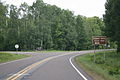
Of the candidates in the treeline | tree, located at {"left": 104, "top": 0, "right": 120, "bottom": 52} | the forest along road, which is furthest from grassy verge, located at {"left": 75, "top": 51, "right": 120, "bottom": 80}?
the treeline

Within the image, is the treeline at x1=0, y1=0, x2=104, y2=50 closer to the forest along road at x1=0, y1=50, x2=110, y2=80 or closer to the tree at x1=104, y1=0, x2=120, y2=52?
the tree at x1=104, y1=0, x2=120, y2=52

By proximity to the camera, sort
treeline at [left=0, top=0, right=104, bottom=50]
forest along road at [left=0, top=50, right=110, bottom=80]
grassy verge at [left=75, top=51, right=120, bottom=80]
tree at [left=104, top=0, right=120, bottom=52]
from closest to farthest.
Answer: grassy verge at [left=75, top=51, right=120, bottom=80] → forest along road at [left=0, top=50, right=110, bottom=80] → tree at [left=104, top=0, right=120, bottom=52] → treeline at [left=0, top=0, right=104, bottom=50]

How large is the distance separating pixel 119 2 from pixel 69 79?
84.5ft

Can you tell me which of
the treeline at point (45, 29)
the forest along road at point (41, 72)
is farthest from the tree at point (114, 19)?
the treeline at point (45, 29)

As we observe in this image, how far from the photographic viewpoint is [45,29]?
88938mm

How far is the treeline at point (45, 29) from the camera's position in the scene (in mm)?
86375

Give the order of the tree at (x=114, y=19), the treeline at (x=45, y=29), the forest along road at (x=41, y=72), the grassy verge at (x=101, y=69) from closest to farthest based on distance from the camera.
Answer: the grassy verge at (x=101, y=69)
the forest along road at (x=41, y=72)
the tree at (x=114, y=19)
the treeline at (x=45, y=29)

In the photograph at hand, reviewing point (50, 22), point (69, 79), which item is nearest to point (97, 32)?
point (50, 22)

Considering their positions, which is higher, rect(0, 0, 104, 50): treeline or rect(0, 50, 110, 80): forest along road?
rect(0, 0, 104, 50): treeline

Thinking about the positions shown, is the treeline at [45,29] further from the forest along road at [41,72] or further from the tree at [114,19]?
the forest along road at [41,72]

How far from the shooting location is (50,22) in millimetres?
95062

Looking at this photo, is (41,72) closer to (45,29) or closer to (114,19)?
(114,19)

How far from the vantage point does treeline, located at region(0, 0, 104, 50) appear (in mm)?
86375

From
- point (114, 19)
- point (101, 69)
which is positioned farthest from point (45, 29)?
point (101, 69)
